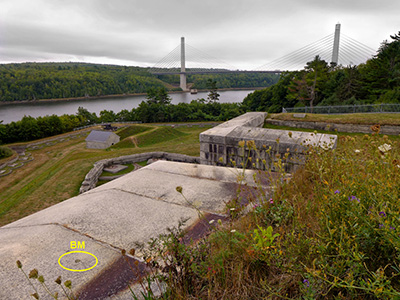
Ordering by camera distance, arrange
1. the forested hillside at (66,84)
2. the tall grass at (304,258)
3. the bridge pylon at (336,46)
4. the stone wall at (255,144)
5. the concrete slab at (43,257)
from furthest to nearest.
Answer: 1. the forested hillside at (66,84)
2. the bridge pylon at (336,46)
3. the stone wall at (255,144)
4. the concrete slab at (43,257)
5. the tall grass at (304,258)

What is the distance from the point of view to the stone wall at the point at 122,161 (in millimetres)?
14025

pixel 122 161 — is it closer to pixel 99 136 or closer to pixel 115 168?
pixel 115 168

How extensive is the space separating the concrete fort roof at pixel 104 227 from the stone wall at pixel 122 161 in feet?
33.7

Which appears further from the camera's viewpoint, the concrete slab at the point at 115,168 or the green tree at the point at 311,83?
the green tree at the point at 311,83

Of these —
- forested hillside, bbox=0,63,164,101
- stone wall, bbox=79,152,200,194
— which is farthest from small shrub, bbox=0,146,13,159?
forested hillside, bbox=0,63,164,101

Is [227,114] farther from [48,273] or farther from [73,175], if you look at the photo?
[48,273]

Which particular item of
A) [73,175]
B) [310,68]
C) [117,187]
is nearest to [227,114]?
[310,68]

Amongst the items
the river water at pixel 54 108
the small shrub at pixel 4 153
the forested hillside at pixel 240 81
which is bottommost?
the small shrub at pixel 4 153

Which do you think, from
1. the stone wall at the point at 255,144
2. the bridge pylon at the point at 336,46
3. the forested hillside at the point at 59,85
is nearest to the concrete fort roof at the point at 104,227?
the stone wall at the point at 255,144

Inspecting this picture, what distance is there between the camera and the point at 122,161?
1741cm

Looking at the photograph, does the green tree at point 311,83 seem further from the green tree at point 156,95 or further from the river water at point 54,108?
the river water at point 54,108

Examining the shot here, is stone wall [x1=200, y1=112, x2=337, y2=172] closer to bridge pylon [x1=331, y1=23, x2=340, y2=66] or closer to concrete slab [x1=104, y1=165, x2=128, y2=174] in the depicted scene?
concrete slab [x1=104, y1=165, x2=128, y2=174]

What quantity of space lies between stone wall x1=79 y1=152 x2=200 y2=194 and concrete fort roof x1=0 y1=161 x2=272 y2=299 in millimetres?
10274

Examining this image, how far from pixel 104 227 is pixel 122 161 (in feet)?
51.2
